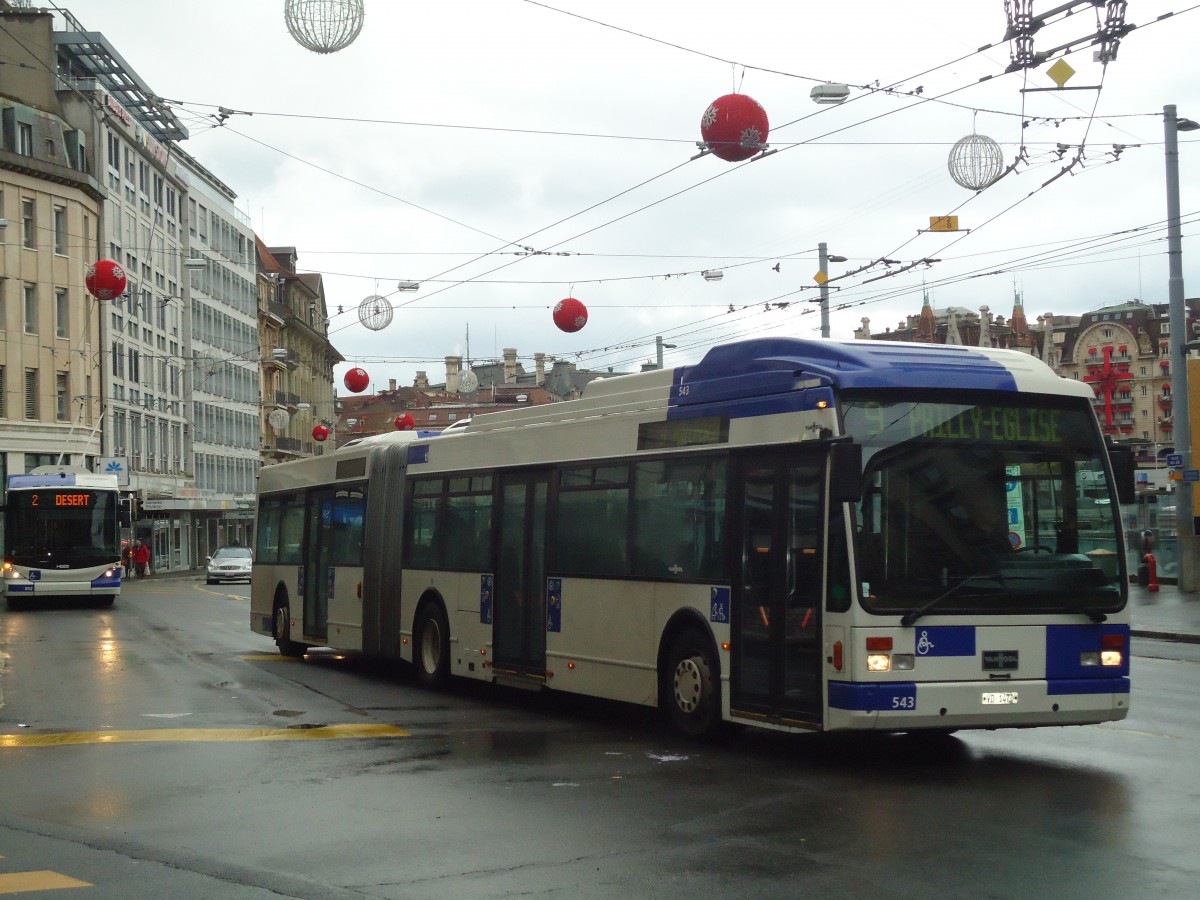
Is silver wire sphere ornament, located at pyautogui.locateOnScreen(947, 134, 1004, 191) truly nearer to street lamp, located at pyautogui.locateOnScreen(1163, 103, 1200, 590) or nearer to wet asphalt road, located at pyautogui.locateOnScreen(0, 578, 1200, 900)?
wet asphalt road, located at pyautogui.locateOnScreen(0, 578, 1200, 900)

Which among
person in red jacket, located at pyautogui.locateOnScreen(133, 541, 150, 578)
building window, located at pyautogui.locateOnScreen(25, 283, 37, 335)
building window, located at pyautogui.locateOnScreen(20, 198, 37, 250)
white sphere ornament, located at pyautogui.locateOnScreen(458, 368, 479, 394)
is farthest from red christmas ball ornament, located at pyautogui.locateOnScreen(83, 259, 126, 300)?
person in red jacket, located at pyautogui.locateOnScreen(133, 541, 150, 578)

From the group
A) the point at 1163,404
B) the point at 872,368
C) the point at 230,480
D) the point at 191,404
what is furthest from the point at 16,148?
the point at 1163,404

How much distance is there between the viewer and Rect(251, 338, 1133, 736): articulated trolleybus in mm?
10672

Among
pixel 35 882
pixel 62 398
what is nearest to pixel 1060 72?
pixel 35 882

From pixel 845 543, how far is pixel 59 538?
33846 mm

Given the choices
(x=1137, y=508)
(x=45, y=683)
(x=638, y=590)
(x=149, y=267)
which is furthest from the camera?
(x=149, y=267)

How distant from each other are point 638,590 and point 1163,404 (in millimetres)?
138679

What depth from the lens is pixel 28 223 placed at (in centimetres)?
6328

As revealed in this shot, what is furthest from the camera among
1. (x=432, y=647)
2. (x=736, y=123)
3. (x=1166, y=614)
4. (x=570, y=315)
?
(x=1166, y=614)

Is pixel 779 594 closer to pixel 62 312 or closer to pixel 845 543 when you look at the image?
pixel 845 543

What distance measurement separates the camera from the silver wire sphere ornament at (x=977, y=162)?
64.7 feet

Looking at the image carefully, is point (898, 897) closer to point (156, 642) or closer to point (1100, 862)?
point (1100, 862)

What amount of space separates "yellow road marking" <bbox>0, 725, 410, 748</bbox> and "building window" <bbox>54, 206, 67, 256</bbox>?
182 ft

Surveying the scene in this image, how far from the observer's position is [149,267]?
256ft
